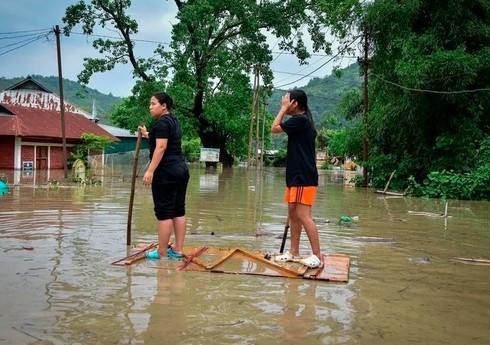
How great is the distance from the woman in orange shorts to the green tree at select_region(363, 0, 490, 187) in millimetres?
12616

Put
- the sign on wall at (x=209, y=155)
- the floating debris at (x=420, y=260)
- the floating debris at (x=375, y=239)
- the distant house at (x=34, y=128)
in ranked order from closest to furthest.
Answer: the floating debris at (x=420, y=260) → the floating debris at (x=375, y=239) → the distant house at (x=34, y=128) → the sign on wall at (x=209, y=155)

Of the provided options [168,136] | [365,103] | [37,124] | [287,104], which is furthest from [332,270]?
[37,124]

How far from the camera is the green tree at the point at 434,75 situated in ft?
56.4

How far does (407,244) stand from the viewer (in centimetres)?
734

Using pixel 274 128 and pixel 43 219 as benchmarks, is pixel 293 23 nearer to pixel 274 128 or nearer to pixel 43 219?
pixel 43 219

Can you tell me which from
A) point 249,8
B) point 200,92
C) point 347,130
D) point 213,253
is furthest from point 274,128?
point 200,92

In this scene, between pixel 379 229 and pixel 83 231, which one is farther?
pixel 379 229

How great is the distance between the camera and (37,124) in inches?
1216

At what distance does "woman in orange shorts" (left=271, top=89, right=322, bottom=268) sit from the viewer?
17.3 feet

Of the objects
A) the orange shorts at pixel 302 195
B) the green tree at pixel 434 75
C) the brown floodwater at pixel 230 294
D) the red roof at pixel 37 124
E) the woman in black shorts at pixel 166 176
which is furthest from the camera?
the red roof at pixel 37 124

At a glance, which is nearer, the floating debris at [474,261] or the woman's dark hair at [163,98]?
the woman's dark hair at [163,98]

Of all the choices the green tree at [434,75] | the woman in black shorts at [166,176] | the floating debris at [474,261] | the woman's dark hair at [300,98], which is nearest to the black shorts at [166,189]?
the woman in black shorts at [166,176]

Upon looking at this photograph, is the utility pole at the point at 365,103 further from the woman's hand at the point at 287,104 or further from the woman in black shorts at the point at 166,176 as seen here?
the woman in black shorts at the point at 166,176

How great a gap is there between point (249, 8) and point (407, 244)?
25.7 meters
